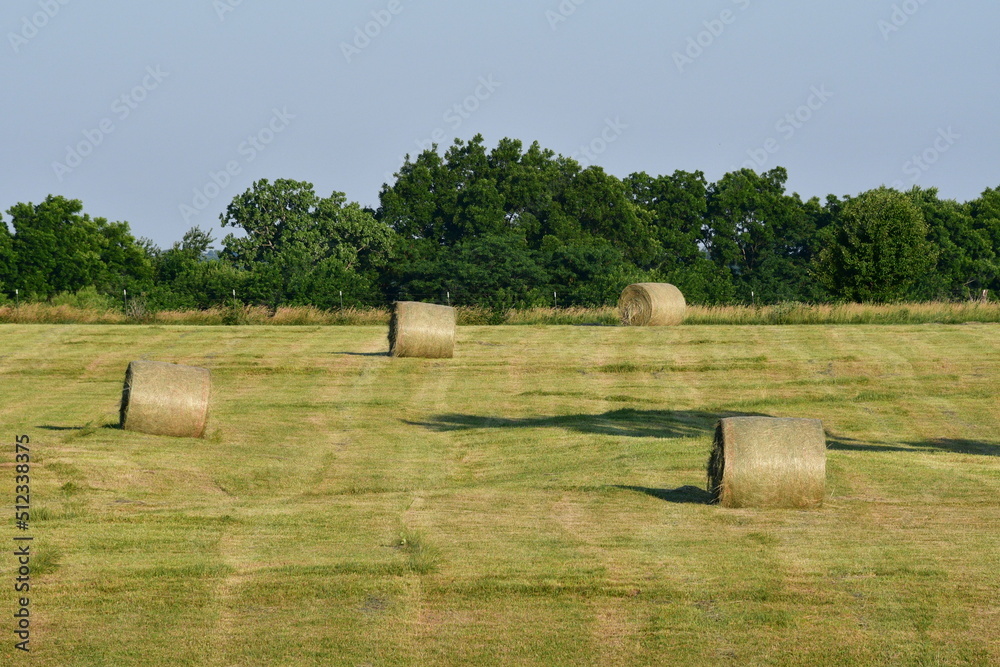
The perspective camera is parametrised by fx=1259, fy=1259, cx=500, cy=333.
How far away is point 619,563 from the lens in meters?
11.7

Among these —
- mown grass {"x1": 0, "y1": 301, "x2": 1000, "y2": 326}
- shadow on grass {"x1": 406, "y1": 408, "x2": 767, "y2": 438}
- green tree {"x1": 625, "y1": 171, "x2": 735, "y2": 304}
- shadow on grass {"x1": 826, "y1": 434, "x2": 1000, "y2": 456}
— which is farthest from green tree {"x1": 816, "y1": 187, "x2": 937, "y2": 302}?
green tree {"x1": 625, "y1": 171, "x2": 735, "y2": 304}

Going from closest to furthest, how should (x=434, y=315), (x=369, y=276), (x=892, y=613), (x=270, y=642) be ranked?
(x=270, y=642)
(x=892, y=613)
(x=434, y=315)
(x=369, y=276)

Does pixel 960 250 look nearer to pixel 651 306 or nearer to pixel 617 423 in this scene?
pixel 651 306

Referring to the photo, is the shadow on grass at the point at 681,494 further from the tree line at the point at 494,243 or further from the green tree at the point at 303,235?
the green tree at the point at 303,235

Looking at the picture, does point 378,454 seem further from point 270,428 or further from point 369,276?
point 369,276

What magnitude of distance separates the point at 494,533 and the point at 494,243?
56957 mm

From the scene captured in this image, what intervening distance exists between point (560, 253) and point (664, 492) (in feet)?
179

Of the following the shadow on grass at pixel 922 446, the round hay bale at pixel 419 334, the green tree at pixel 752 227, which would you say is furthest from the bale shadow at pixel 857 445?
the green tree at pixel 752 227

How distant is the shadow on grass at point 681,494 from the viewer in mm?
15598

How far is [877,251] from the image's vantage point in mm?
47500

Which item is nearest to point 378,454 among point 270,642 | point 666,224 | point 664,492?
point 664,492

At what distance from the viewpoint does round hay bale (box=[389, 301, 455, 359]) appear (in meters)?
32.8

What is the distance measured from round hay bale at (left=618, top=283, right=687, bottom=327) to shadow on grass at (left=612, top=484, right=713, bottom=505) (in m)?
23.0

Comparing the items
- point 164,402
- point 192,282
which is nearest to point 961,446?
point 164,402
